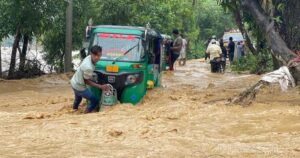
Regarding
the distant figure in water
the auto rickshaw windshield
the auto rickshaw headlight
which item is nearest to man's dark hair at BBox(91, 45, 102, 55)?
the auto rickshaw headlight

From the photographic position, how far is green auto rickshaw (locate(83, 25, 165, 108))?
37.1 ft

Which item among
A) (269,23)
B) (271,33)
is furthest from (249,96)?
(269,23)

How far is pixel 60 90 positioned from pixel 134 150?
998cm

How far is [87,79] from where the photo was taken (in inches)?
418

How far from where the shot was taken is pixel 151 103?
11.9m

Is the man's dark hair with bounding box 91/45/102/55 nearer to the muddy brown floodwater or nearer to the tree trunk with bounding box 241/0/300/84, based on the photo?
the muddy brown floodwater

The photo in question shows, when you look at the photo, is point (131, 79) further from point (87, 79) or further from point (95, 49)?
point (95, 49)

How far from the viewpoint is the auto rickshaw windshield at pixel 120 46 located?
11.8m

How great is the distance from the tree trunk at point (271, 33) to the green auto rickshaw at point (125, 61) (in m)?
2.33

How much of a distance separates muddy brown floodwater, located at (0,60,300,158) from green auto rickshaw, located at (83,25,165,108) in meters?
0.37

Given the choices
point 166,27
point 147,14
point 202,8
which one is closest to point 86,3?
point 147,14

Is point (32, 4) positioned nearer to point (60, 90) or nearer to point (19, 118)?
point (60, 90)

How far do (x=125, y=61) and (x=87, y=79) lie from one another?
1282mm

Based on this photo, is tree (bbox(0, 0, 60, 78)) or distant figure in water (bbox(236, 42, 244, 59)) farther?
distant figure in water (bbox(236, 42, 244, 59))
